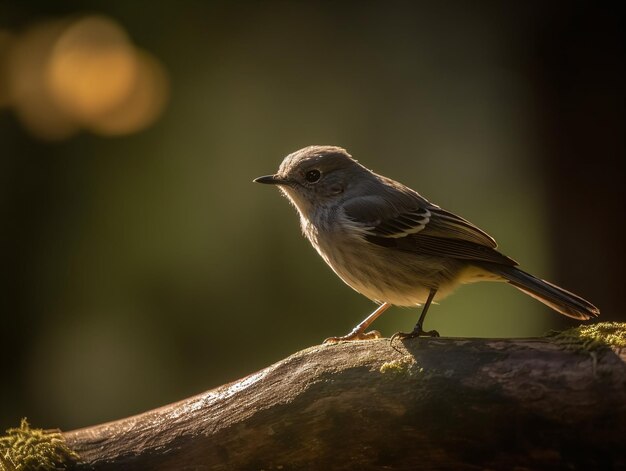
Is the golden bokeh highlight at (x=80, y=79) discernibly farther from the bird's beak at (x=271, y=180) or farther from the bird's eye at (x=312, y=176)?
the bird's eye at (x=312, y=176)

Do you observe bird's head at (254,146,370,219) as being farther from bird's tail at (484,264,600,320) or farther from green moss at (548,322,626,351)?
green moss at (548,322,626,351)

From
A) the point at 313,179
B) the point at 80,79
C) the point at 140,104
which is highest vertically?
the point at 80,79

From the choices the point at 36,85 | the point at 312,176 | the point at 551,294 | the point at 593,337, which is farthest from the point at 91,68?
the point at 593,337

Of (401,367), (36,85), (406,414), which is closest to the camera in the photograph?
(406,414)

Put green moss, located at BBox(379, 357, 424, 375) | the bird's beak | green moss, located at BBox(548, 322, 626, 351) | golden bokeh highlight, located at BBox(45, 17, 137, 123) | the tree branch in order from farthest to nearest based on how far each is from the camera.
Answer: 1. golden bokeh highlight, located at BBox(45, 17, 137, 123)
2. the bird's beak
3. green moss, located at BBox(379, 357, 424, 375)
4. green moss, located at BBox(548, 322, 626, 351)
5. the tree branch

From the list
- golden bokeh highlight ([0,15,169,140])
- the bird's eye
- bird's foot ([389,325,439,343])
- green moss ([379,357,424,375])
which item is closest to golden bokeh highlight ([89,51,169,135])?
golden bokeh highlight ([0,15,169,140])

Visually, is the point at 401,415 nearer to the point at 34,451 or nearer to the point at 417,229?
the point at 417,229

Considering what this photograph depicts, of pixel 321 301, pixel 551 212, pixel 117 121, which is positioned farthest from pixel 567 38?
pixel 117 121
